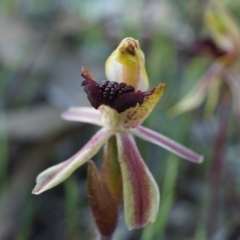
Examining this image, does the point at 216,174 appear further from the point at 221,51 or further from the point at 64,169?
the point at 64,169

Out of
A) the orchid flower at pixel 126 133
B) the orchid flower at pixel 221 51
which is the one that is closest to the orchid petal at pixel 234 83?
the orchid flower at pixel 221 51

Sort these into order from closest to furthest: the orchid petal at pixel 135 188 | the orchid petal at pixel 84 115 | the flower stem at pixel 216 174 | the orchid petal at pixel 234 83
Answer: the orchid petal at pixel 135 188 < the orchid petal at pixel 84 115 < the flower stem at pixel 216 174 < the orchid petal at pixel 234 83

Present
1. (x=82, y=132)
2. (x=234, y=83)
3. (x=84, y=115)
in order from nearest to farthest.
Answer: (x=84, y=115) < (x=234, y=83) < (x=82, y=132)

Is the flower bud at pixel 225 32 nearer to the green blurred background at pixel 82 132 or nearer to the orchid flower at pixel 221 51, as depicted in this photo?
the orchid flower at pixel 221 51

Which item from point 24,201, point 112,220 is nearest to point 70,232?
point 24,201

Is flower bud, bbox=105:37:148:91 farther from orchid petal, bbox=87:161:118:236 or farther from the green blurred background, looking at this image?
the green blurred background

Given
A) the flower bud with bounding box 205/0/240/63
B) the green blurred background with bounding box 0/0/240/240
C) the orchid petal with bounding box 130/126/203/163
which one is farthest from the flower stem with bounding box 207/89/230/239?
the orchid petal with bounding box 130/126/203/163

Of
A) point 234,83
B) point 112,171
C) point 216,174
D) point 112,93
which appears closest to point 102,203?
point 112,171
